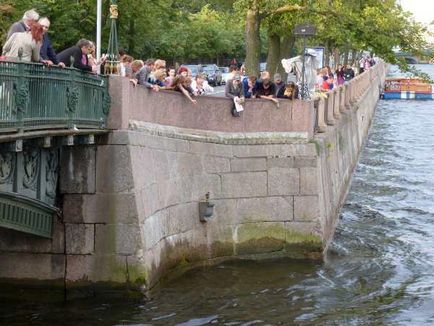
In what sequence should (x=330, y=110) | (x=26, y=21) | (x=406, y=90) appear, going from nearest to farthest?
1. (x=26, y=21)
2. (x=330, y=110)
3. (x=406, y=90)

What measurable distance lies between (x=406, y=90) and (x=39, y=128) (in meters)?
63.7

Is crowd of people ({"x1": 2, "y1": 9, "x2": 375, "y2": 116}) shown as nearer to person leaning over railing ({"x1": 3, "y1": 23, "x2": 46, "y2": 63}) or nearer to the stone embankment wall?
person leaning over railing ({"x1": 3, "y1": 23, "x2": 46, "y2": 63})

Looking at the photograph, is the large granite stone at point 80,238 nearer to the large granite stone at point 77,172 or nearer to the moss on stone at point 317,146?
the large granite stone at point 77,172

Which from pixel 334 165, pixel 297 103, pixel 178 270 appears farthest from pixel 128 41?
pixel 178 270

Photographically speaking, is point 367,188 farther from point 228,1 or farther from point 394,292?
point 394,292

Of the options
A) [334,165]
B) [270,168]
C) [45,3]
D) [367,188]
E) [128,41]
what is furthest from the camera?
[128,41]

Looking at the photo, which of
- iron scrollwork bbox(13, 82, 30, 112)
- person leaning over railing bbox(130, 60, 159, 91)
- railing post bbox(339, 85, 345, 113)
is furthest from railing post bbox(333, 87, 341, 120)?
iron scrollwork bbox(13, 82, 30, 112)

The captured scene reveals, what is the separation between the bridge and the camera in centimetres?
1095

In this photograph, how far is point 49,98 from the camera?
39.5 ft

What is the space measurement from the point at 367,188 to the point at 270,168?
1160cm

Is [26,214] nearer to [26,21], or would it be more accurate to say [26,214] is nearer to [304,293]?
[26,21]

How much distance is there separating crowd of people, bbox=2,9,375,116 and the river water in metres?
3.21

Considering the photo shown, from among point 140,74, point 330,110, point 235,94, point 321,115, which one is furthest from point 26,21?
point 330,110

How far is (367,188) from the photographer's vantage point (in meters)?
28.1
